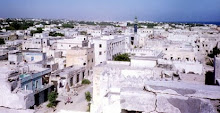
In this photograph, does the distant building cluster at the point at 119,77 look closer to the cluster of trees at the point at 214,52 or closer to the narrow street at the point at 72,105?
the cluster of trees at the point at 214,52

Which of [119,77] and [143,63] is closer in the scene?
[119,77]

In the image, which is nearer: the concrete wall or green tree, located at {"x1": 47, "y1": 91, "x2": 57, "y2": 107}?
the concrete wall

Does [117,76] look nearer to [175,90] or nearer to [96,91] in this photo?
[96,91]

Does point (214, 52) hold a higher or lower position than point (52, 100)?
A: higher

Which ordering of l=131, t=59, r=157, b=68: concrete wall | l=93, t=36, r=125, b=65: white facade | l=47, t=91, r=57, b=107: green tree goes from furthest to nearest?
1. l=93, t=36, r=125, b=65: white facade
2. l=47, t=91, r=57, b=107: green tree
3. l=131, t=59, r=157, b=68: concrete wall

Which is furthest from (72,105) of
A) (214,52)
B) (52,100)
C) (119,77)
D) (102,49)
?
(214,52)

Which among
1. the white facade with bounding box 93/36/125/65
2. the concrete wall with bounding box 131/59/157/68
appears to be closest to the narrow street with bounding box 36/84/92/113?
the concrete wall with bounding box 131/59/157/68

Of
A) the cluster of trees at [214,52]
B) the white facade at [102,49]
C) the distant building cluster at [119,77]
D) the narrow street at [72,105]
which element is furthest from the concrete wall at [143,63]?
the cluster of trees at [214,52]

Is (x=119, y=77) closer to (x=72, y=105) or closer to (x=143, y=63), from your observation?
Result: (x=143, y=63)

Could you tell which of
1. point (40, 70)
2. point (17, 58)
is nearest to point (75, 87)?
point (40, 70)

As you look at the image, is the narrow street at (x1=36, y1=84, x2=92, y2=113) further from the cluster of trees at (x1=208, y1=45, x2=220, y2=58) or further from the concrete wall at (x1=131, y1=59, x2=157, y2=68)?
the cluster of trees at (x1=208, y1=45, x2=220, y2=58)

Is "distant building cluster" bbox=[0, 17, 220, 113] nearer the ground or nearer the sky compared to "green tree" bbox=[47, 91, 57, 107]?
nearer the sky

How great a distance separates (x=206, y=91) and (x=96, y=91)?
12.1 metres

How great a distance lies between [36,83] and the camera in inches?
728
